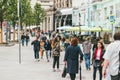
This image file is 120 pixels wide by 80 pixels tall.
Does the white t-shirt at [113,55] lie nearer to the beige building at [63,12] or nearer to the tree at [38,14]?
the beige building at [63,12]

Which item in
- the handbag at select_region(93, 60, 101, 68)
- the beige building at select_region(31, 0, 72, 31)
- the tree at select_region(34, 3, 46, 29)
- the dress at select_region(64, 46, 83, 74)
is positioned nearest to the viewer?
the dress at select_region(64, 46, 83, 74)

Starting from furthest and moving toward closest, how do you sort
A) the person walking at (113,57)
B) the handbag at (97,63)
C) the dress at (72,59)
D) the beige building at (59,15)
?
the beige building at (59,15) → the handbag at (97,63) → the dress at (72,59) → the person walking at (113,57)

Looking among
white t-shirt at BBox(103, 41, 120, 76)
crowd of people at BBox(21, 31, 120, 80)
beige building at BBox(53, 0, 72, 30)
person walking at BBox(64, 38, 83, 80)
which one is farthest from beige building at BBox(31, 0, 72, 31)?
white t-shirt at BBox(103, 41, 120, 76)

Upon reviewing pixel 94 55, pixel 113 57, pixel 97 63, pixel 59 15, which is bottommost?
pixel 59 15

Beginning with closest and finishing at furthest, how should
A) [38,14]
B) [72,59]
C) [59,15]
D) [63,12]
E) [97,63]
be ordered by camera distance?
[72,59] < [97,63] < [63,12] < [59,15] < [38,14]

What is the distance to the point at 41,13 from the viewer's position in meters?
115

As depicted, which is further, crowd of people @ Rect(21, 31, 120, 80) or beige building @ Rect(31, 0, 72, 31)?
beige building @ Rect(31, 0, 72, 31)

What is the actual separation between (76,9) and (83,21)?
8.52m

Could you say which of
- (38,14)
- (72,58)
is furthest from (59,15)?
(72,58)

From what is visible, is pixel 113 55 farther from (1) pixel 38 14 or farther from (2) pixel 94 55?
(1) pixel 38 14

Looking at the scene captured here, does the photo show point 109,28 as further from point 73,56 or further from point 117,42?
point 117,42

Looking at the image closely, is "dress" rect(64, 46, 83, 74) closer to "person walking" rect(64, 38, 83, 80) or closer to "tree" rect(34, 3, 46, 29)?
"person walking" rect(64, 38, 83, 80)

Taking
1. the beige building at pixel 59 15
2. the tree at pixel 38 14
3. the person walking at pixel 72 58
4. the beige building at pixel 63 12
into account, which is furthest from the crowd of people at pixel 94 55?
the tree at pixel 38 14

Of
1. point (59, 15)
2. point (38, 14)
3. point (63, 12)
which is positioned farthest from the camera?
point (38, 14)
